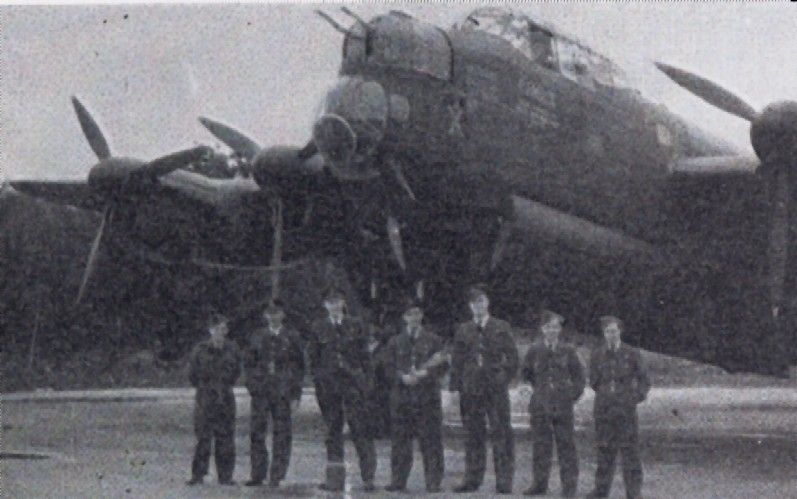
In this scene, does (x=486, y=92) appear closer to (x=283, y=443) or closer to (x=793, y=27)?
(x=793, y=27)

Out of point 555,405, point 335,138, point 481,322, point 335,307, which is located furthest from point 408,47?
point 555,405

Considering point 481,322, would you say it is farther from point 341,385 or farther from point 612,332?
point 341,385

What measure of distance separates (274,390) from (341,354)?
87 cm

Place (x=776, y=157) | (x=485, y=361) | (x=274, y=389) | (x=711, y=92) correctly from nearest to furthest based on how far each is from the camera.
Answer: (x=485, y=361) < (x=274, y=389) < (x=776, y=157) < (x=711, y=92)

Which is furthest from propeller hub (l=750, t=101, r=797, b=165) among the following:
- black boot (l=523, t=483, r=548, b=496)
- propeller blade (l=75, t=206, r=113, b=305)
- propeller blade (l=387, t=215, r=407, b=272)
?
propeller blade (l=75, t=206, r=113, b=305)

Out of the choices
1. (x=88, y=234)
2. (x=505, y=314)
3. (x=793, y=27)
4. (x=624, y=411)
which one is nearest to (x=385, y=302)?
(x=505, y=314)

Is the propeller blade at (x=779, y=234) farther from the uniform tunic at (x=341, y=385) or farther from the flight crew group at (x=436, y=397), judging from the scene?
the uniform tunic at (x=341, y=385)

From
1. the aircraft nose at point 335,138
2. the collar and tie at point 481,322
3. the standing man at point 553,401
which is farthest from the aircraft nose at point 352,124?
the standing man at point 553,401

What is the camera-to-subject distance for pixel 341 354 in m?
11.1

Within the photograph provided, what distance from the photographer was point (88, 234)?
36.6 meters

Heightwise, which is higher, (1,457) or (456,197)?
(456,197)

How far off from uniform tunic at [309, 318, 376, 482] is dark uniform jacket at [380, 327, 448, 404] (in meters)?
0.32

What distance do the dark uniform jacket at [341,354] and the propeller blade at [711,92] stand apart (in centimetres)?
694

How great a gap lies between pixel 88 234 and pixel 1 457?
23.6m
